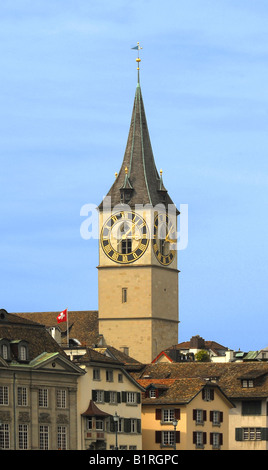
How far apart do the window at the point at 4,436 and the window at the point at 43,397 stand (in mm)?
5486

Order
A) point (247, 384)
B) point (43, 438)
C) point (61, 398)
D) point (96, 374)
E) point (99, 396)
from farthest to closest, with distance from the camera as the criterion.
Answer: point (247, 384), point (96, 374), point (99, 396), point (61, 398), point (43, 438)

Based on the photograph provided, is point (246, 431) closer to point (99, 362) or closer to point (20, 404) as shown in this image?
point (99, 362)

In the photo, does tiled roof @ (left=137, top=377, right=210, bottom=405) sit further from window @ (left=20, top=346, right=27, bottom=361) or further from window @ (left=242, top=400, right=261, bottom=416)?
window @ (left=20, top=346, right=27, bottom=361)

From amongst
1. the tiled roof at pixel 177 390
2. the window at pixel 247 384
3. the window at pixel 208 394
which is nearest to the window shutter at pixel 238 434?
the window at pixel 247 384

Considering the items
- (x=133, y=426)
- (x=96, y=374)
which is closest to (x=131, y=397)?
(x=133, y=426)

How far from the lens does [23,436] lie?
162 m

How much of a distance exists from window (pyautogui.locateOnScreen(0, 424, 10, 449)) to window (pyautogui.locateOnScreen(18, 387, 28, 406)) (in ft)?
9.57

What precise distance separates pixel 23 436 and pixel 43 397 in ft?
16.6

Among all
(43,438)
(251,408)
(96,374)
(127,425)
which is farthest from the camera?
(251,408)

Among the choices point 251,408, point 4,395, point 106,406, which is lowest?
point 106,406

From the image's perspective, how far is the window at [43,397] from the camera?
165 m

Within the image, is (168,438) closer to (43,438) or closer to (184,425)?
(184,425)

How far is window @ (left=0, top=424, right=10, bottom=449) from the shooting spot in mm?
159250
